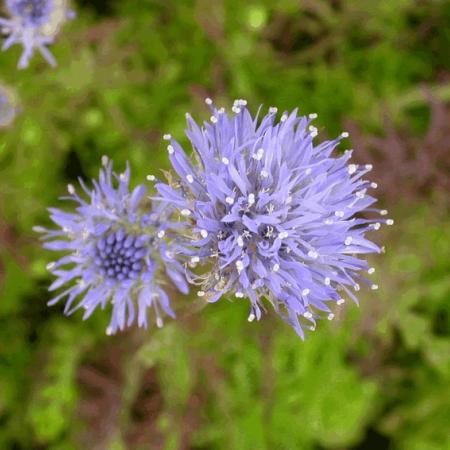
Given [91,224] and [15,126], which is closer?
[91,224]

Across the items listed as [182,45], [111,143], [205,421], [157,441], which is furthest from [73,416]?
[182,45]

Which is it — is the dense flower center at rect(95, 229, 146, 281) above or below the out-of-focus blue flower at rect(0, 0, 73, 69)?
below

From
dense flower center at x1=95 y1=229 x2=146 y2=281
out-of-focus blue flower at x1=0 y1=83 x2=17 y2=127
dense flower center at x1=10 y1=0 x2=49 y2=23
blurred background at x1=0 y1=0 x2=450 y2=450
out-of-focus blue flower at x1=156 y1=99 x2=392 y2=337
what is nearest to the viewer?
out-of-focus blue flower at x1=156 y1=99 x2=392 y2=337

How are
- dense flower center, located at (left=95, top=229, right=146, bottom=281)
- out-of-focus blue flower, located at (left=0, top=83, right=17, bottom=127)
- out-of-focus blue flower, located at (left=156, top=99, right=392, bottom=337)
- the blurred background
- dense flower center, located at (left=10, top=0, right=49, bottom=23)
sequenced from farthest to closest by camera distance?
the blurred background
out-of-focus blue flower, located at (left=0, top=83, right=17, bottom=127)
dense flower center, located at (left=10, top=0, right=49, bottom=23)
dense flower center, located at (left=95, top=229, right=146, bottom=281)
out-of-focus blue flower, located at (left=156, top=99, right=392, bottom=337)

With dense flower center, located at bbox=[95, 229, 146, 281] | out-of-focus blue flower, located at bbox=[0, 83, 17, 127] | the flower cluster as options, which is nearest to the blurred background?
out-of-focus blue flower, located at bbox=[0, 83, 17, 127]

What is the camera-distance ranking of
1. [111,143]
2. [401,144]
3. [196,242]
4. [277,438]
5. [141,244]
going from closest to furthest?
1. [196,242]
2. [141,244]
3. [401,144]
4. [277,438]
5. [111,143]

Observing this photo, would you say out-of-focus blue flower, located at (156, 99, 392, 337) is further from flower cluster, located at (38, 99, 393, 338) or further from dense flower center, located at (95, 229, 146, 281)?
dense flower center, located at (95, 229, 146, 281)

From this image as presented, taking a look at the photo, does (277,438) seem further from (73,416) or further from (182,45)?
(182,45)

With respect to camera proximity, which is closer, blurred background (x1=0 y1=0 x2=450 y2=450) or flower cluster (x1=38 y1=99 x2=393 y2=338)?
flower cluster (x1=38 y1=99 x2=393 y2=338)
